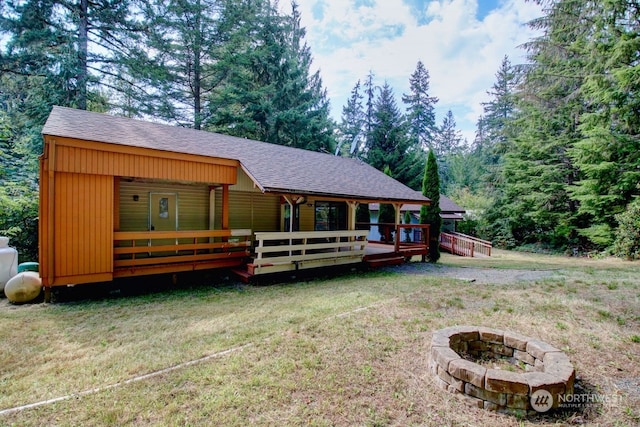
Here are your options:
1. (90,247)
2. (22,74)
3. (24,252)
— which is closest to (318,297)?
(90,247)

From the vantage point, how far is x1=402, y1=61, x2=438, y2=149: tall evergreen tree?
131 ft

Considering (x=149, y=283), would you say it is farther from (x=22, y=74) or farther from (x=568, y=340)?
(x=22, y=74)

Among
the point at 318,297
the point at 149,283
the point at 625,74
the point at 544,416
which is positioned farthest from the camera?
Answer: the point at 625,74

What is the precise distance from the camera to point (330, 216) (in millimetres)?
12148

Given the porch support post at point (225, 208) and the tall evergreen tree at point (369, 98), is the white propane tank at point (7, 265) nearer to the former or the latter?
the porch support post at point (225, 208)

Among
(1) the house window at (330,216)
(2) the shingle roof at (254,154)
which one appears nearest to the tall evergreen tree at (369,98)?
(2) the shingle roof at (254,154)

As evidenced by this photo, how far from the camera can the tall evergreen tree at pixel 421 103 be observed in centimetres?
3991

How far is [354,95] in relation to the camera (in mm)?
39125

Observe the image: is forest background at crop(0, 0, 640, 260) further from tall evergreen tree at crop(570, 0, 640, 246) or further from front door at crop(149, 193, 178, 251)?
front door at crop(149, 193, 178, 251)

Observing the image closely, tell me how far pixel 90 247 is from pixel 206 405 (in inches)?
213

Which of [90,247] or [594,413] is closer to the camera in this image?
[594,413]

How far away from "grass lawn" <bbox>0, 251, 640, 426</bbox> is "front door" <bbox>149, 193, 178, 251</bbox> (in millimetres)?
2574

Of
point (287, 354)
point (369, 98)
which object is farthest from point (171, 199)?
point (369, 98)

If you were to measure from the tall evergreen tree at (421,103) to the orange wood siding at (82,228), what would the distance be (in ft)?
125
